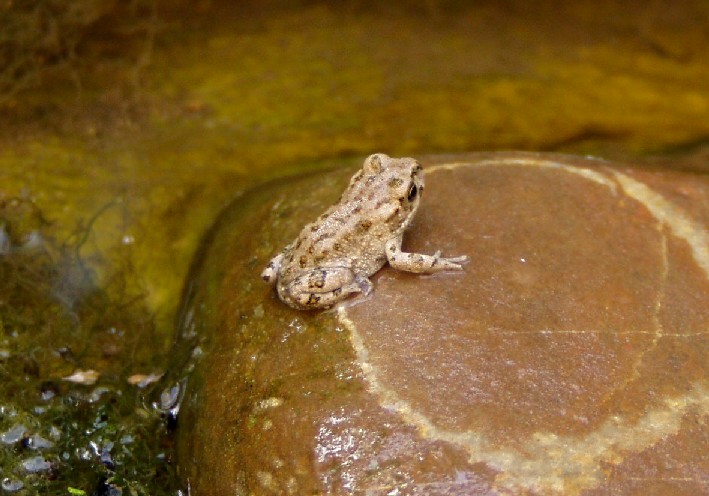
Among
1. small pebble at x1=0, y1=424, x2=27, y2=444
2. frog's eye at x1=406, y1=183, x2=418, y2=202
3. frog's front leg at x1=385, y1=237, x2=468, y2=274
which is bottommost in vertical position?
small pebble at x1=0, y1=424, x2=27, y2=444

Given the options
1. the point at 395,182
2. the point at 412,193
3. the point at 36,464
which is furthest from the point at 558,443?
the point at 36,464

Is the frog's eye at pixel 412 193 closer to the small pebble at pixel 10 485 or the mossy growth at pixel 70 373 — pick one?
the mossy growth at pixel 70 373

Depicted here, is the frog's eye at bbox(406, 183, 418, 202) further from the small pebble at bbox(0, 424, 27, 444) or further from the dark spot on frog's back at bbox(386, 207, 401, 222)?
the small pebble at bbox(0, 424, 27, 444)

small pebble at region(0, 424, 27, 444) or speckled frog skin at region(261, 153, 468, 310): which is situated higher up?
speckled frog skin at region(261, 153, 468, 310)

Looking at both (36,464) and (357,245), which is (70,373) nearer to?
(36,464)

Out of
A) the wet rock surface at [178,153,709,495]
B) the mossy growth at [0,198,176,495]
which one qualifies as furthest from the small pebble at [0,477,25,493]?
the wet rock surface at [178,153,709,495]

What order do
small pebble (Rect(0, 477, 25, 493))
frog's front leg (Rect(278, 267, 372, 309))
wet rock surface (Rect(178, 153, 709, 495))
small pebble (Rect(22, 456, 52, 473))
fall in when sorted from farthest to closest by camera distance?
small pebble (Rect(22, 456, 52, 473)), small pebble (Rect(0, 477, 25, 493)), frog's front leg (Rect(278, 267, 372, 309)), wet rock surface (Rect(178, 153, 709, 495))

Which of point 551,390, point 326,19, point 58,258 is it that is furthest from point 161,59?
point 551,390
